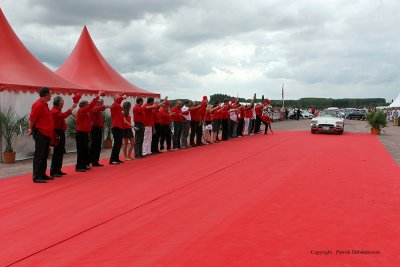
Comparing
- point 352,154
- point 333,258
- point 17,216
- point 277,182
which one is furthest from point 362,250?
point 352,154

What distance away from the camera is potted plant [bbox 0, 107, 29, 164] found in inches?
472

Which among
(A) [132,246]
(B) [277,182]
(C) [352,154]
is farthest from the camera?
(C) [352,154]

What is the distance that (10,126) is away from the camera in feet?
39.8

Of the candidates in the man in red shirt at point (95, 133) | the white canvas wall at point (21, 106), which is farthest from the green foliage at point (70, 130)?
the man in red shirt at point (95, 133)

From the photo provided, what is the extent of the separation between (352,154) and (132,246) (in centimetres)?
990

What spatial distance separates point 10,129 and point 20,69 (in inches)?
108

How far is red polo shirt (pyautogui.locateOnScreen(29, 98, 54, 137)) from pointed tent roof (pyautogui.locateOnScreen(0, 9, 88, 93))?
466cm

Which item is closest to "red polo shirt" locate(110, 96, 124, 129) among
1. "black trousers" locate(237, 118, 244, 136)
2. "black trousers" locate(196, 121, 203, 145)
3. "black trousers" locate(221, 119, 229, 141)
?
"black trousers" locate(196, 121, 203, 145)

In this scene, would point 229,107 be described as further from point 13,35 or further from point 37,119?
point 37,119

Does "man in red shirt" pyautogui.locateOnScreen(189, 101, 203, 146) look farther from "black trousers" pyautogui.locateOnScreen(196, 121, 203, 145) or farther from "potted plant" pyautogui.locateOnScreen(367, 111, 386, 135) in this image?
"potted plant" pyautogui.locateOnScreen(367, 111, 386, 135)

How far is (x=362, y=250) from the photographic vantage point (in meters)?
4.41

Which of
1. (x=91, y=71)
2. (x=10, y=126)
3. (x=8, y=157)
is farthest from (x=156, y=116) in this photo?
(x=91, y=71)

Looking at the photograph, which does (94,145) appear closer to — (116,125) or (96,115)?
(96,115)

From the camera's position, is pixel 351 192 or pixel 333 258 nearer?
pixel 333 258
